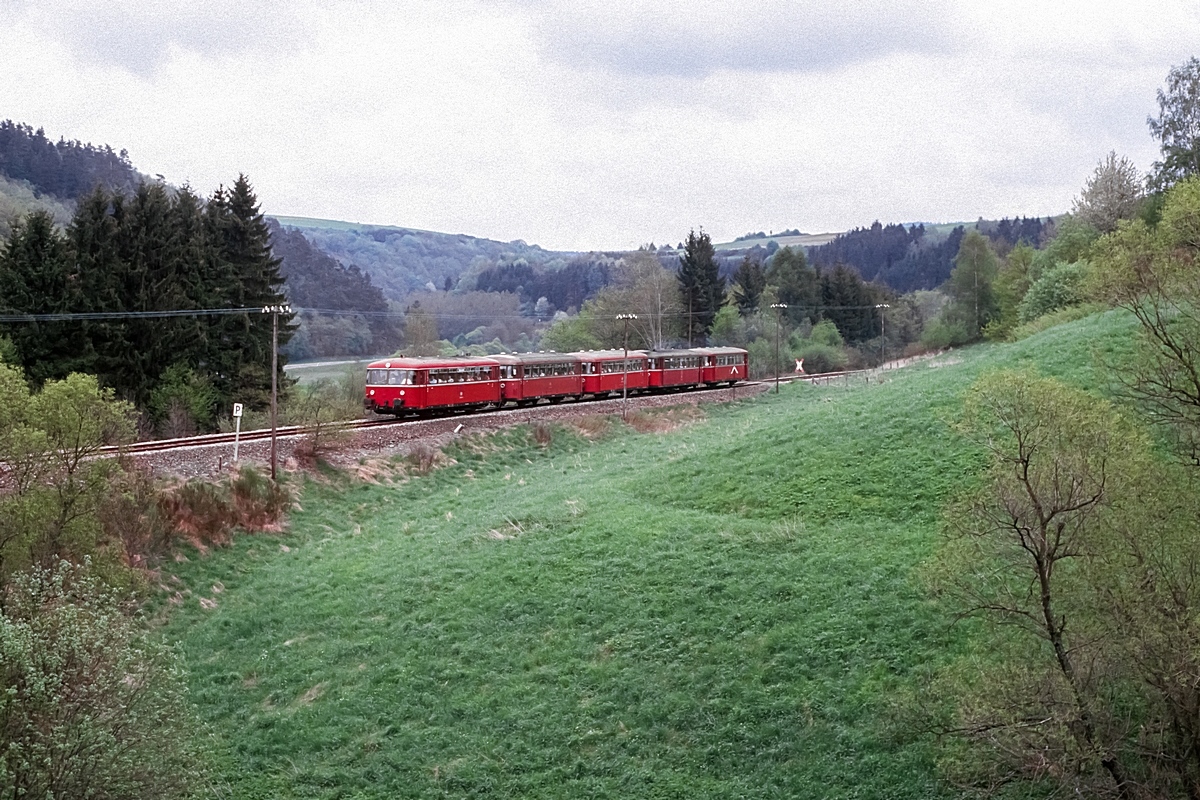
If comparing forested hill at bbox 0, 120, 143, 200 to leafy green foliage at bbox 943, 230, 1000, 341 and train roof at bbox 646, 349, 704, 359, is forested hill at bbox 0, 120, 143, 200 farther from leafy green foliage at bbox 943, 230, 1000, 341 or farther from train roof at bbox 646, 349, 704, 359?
leafy green foliage at bbox 943, 230, 1000, 341

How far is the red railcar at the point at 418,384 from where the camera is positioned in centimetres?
4606

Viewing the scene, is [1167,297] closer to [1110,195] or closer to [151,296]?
[151,296]

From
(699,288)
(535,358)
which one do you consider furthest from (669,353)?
(699,288)

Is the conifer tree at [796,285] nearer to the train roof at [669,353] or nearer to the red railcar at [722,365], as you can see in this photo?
the red railcar at [722,365]

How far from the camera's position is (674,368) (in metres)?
63.9

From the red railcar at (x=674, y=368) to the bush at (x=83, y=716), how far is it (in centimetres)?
4802

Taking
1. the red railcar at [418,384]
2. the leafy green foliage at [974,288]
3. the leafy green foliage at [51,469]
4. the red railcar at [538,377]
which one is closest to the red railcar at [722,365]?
the red railcar at [538,377]

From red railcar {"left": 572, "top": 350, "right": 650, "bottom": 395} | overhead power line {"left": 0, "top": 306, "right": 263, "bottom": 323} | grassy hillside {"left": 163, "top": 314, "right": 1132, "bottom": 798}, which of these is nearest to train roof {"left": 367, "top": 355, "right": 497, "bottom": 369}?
overhead power line {"left": 0, "top": 306, "right": 263, "bottom": 323}

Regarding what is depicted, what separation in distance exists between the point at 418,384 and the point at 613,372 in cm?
1666

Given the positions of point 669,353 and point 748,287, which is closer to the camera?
point 669,353

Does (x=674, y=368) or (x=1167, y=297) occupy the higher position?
(x=1167, y=297)

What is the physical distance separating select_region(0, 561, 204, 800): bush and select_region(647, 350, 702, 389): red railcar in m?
48.0

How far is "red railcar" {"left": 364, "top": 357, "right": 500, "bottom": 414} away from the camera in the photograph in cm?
4606

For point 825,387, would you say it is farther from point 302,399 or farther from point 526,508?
point 526,508
